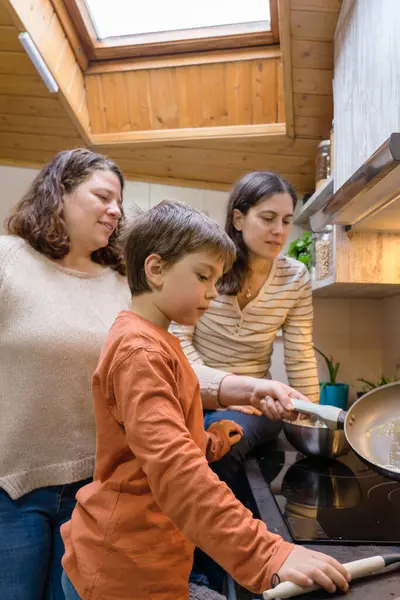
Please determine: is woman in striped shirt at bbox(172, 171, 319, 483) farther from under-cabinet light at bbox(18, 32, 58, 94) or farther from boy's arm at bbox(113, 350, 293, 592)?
under-cabinet light at bbox(18, 32, 58, 94)

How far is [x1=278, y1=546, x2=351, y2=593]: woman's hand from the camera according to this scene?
1.91 ft

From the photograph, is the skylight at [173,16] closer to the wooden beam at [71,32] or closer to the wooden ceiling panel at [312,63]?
the wooden beam at [71,32]

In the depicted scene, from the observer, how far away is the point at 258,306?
4.78ft

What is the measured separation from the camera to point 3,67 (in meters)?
1.82

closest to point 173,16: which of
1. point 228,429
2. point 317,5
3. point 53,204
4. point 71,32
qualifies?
point 71,32

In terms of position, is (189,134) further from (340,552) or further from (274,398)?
(340,552)

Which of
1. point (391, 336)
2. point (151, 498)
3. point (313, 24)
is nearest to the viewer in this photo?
point (151, 498)

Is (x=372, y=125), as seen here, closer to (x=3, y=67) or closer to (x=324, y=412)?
(x=324, y=412)

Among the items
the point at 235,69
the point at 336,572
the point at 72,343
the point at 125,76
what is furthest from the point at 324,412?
the point at 125,76

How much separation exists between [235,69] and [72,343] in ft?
4.45

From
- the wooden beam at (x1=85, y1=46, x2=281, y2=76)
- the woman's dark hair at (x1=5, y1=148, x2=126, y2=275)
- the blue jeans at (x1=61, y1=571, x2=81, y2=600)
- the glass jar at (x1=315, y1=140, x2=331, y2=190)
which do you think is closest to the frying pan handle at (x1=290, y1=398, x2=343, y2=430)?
the blue jeans at (x1=61, y1=571, x2=81, y2=600)

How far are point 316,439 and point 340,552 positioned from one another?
399 millimetres

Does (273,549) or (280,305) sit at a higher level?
(280,305)

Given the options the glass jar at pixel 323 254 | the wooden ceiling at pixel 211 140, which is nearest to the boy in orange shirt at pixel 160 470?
the glass jar at pixel 323 254
